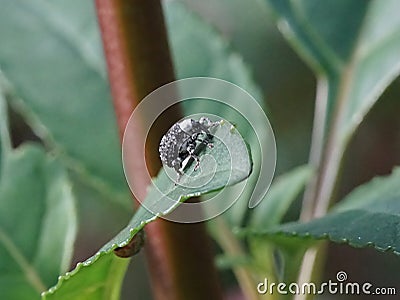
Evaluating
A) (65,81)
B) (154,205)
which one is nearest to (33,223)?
(65,81)

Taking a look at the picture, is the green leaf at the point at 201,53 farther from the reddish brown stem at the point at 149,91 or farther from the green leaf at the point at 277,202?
the reddish brown stem at the point at 149,91

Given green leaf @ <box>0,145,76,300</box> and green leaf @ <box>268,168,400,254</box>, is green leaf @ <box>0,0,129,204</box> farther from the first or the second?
green leaf @ <box>268,168,400,254</box>

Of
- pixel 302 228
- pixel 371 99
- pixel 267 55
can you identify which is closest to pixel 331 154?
pixel 371 99

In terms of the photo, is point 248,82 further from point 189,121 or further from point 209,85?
point 189,121

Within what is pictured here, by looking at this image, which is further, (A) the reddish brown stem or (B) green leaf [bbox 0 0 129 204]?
(B) green leaf [bbox 0 0 129 204]

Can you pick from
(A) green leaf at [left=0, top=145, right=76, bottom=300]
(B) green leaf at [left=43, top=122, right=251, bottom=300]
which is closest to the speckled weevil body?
(B) green leaf at [left=43, top=122, right=251, bottom=300]

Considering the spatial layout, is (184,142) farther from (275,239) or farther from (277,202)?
(277,202)
